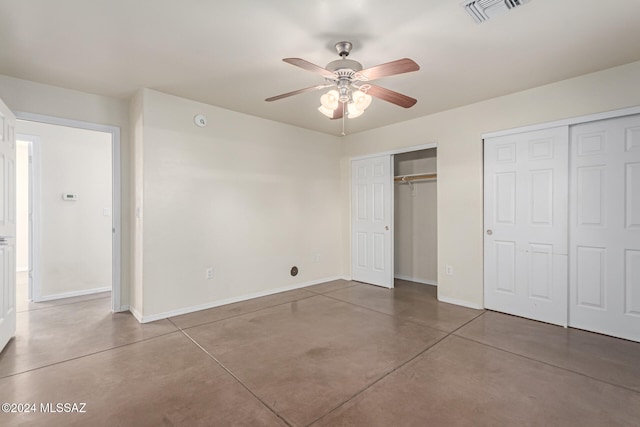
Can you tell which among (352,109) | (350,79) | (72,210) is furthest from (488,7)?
(72,210)

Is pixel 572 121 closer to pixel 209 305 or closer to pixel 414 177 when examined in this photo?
pixel 414 177

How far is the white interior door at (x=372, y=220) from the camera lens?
478 centimetres

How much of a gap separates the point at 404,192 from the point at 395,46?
323 centimetres

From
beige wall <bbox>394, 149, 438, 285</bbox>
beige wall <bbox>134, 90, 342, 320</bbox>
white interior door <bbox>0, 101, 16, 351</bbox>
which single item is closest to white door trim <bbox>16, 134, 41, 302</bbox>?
white interior door <bbox>0, 101, 16, 351</bbox>

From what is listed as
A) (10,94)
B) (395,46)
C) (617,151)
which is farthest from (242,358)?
(617,151)

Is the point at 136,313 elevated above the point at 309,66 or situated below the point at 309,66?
below

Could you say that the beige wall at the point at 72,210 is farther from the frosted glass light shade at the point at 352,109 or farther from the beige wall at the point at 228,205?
the frosted glass light shade at the point at 352,109

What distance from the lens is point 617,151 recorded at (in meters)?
2.88

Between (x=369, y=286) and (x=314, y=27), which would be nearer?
(x=314, y=27)

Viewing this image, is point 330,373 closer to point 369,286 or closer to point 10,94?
point 369,286

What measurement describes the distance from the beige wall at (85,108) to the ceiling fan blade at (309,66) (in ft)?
9.19

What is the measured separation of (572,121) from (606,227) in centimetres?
109

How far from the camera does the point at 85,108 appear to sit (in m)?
3.42

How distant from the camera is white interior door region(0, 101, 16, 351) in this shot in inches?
102
